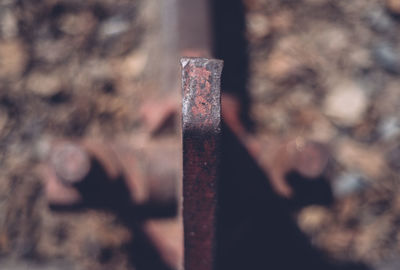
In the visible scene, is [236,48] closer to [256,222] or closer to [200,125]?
[256,222]

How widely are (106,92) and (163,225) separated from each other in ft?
0.83

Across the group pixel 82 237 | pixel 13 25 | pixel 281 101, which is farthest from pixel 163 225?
pixel 13 25

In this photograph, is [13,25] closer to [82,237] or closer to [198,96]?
[82,237]

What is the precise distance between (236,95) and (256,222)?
203mm

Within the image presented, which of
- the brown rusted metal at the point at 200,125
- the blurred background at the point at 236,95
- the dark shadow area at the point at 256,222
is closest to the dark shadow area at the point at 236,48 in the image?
the blurred background at the point at 236,95

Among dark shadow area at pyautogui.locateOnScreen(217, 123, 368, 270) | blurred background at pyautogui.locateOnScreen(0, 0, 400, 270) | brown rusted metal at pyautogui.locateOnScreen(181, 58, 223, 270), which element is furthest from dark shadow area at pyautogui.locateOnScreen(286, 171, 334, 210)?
brown rusted metal at pyautogui.locateOnScreen(181, 58, 223, 270)

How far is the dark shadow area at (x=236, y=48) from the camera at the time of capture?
0.69 meters

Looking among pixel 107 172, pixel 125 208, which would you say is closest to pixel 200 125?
pixel 107 172

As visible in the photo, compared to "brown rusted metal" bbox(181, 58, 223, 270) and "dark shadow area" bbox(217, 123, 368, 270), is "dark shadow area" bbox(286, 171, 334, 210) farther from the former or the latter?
"brown rusted metal" bbox(181, 58, 223, 270)

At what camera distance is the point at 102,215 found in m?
0.68

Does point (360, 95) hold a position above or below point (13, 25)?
below

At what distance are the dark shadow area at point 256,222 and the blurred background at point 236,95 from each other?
0.02m

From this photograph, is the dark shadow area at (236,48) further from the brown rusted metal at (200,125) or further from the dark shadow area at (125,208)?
the brown rusted metal at (200,125)

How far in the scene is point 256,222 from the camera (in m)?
0.67
